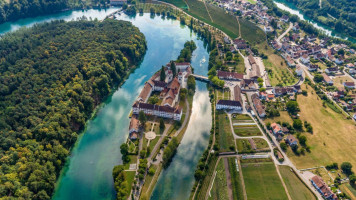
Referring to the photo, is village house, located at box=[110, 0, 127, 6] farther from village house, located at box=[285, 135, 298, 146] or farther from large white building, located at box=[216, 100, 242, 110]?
village house, located at box=[285, 135, 298, 146]

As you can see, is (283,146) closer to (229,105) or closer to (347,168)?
(347,168)

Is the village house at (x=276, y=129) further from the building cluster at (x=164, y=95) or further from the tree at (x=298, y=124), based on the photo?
the building cluster at (x=164, y=95)

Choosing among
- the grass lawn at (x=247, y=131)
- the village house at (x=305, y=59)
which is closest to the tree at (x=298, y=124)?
the grass lawn at (x=247, y=131)

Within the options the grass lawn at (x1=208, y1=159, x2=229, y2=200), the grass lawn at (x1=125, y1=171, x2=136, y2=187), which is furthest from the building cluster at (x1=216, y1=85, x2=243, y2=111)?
the grass lawn at (x1=125, y1=171, x2=136, y2=187)

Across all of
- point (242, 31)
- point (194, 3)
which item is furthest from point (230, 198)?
point (194, 3)

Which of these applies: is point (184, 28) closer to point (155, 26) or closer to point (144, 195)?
point (155, 26)
